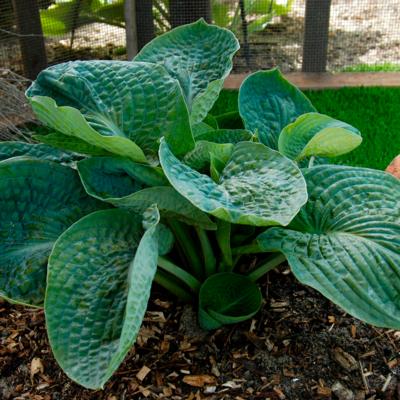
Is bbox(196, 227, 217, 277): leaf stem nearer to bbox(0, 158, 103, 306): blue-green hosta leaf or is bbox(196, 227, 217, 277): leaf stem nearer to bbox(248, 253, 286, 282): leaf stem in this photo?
bbox(248, 253, 286, 282): leaf stem

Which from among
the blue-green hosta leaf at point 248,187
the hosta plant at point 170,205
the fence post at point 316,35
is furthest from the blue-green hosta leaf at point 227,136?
the fence post at point 316,35

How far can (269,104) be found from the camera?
1.24 metres

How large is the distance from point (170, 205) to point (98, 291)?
17 cm

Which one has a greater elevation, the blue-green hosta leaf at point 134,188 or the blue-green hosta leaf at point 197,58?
the blue-green hosta leaf at point 197,58

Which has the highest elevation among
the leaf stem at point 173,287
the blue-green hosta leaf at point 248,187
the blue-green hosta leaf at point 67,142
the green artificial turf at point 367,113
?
the blue-green hosta leaf at point 67,142

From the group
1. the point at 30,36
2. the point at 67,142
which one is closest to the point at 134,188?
the point at 67,142

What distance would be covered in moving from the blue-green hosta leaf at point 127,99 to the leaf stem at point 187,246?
Result: 0.53 ft

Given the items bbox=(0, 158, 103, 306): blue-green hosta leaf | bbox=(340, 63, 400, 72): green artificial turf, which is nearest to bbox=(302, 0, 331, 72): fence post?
bbox=(340, 63, 400, 72): green artificial turf

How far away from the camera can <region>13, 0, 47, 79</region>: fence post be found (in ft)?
8.07

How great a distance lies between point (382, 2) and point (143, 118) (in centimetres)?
201

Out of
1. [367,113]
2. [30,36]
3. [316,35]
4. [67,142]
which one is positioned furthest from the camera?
[316,35]

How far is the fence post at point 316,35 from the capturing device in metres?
2.62

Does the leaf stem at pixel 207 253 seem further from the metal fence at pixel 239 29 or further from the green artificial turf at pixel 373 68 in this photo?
the green artificial turf at pixel 373 68

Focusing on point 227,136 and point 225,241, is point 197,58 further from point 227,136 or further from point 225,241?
point 225,241
